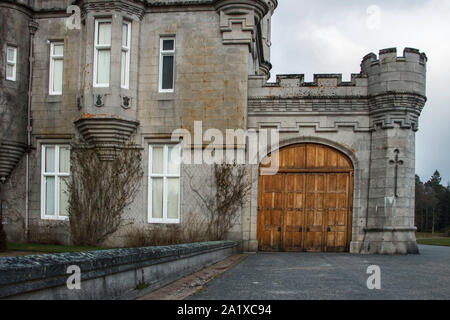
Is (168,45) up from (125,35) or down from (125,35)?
down

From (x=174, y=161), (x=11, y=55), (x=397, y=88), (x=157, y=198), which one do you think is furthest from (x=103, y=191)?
(x=397, y=88)

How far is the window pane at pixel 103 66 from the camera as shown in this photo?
1578 cm

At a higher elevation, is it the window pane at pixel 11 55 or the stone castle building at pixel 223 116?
the window pane at pixel 11 55

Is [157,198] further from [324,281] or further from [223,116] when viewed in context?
[324,281]

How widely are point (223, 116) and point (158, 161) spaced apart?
8.82 ft

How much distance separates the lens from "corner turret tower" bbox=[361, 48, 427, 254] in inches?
583

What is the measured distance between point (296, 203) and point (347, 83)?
421cm

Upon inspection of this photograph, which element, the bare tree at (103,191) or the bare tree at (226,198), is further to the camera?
the bare tree at (103,191)

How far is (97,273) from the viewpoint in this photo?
5289 millimetres

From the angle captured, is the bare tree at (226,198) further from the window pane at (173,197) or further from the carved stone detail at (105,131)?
the carved stone detail at (105,131)

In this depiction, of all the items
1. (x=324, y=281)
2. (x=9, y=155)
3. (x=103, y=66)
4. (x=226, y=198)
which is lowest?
(x=324, y=281)

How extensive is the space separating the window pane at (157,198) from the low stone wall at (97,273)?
23.6ft

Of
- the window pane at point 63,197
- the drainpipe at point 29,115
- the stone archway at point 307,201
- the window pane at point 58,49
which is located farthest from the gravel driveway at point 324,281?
the window pane at point 58,49
